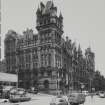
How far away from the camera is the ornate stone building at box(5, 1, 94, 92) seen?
7175cm

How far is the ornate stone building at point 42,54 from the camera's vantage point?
7175cm

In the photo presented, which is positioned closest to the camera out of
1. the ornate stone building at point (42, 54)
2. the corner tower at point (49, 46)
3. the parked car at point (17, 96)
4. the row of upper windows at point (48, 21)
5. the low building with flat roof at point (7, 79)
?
the parked car at point (17, 96)

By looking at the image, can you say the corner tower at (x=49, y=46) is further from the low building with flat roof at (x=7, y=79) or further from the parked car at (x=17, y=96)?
the parked car at (x=17, y=96)

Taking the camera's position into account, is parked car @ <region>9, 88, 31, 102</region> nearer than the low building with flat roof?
Yes

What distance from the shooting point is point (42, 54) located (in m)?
73.6

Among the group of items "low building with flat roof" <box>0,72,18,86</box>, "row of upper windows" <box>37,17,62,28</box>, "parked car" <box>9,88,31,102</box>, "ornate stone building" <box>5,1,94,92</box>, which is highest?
"row of upper windows" <box>37,17,62,28</box>

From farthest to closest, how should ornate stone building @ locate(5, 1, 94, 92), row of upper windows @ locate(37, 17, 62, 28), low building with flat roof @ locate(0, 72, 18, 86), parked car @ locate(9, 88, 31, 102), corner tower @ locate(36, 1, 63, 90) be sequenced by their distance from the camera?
1. row of upper windows @ locate(37, 17, 62, 28)
2. ornate stone building @ locate(5, 1, 94, 92)
3. corner tower @ locate(36, 1, 63, 90)
4. low building with flat roof @ locate(0, 72, 18, 86)
5. parked car @ locate(9, 88, 31, 102)

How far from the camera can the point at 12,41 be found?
83.2 m

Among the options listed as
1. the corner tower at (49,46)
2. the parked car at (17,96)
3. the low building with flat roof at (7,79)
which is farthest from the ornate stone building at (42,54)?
the parked car at (17,96)

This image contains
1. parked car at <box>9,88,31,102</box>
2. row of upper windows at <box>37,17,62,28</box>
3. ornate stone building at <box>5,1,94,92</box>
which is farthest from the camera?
row of upper windows at <box>37,17,62,28</box>

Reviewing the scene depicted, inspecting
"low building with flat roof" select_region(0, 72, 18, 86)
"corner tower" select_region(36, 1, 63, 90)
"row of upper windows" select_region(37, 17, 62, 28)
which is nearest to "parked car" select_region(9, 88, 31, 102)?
"low building with flat roof" select_region(0, 72, 18, 86)

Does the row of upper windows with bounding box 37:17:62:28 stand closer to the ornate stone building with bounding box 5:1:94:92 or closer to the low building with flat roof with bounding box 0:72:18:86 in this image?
the ornate stone building with bounding box 5:1:94:92

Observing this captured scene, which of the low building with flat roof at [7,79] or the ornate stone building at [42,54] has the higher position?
the ornate stone building at [42,54]

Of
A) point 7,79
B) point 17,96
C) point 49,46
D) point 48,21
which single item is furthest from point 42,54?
point 17,96
